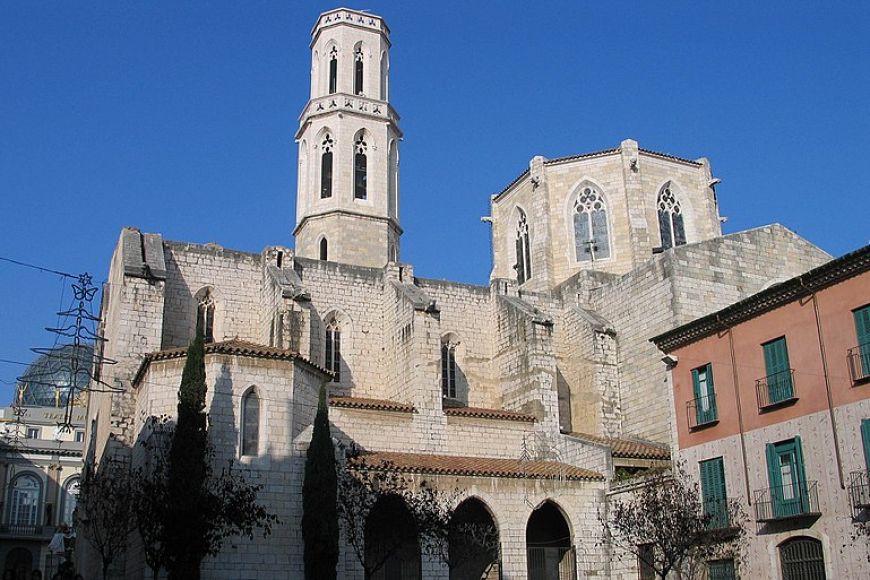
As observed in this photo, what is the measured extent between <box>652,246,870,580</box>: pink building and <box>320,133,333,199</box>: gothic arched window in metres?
17.3

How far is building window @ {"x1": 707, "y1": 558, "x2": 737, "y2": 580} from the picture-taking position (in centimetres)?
1978

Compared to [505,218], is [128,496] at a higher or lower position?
lower

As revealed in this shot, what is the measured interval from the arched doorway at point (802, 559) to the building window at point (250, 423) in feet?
39.3

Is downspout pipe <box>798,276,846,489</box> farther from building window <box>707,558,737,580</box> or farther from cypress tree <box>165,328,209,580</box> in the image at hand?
cypress tree <box>165,328,209,580</box>

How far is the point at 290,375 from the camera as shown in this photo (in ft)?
73.6

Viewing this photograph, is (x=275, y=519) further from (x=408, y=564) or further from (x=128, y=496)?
(x=408, y=564)

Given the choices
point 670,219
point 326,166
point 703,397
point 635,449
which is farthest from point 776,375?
point 326,166

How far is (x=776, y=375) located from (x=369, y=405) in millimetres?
11279

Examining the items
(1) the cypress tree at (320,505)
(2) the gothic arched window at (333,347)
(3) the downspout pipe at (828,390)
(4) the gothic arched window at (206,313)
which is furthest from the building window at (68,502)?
(3) the downspout pipe at (828,390)

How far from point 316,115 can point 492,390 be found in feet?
43.0

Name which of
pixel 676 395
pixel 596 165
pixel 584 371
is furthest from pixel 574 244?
pixel 676 395

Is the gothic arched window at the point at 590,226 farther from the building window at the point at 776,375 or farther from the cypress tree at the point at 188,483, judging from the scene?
the cypress tree at the point at 188,483

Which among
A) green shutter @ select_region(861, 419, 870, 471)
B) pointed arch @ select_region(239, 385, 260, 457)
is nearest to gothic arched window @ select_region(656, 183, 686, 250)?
green shutter @ select_region(861, 419, 870, 471)

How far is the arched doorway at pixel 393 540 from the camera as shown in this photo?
2241 cm
